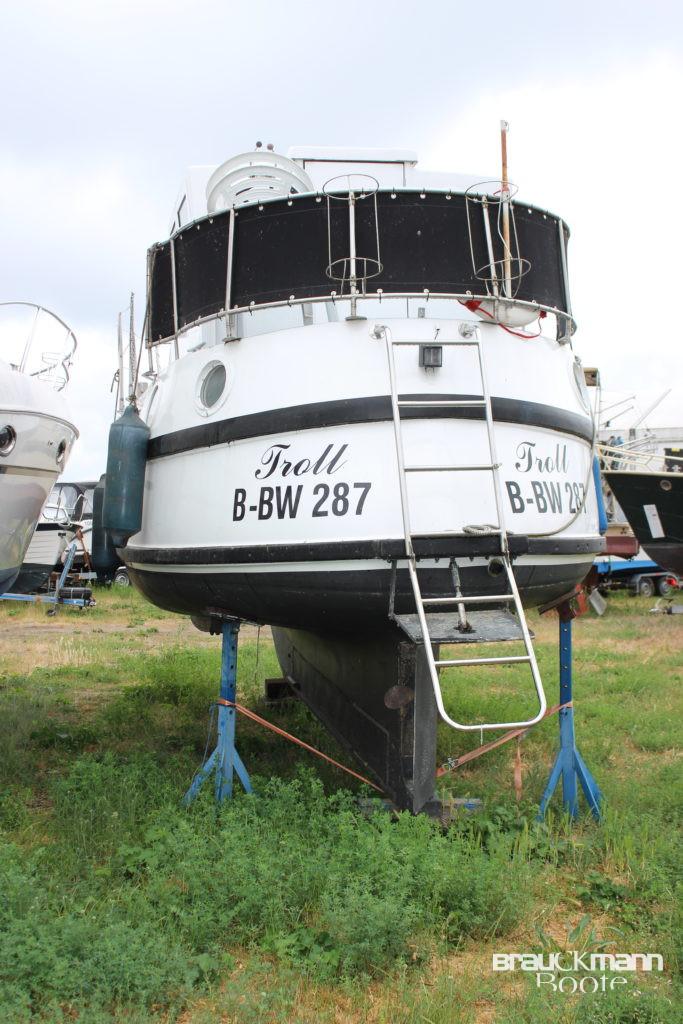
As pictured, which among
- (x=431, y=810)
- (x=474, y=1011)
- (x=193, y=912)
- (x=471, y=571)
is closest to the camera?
(x=474, y=1011)

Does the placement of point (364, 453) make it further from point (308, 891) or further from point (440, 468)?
point (308, 891)

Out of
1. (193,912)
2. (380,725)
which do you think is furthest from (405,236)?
(193,912)

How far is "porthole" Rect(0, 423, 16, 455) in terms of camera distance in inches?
218

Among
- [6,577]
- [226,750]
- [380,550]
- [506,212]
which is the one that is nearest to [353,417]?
[380,550]

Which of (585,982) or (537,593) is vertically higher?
(537,593)

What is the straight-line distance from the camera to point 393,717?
4.63m

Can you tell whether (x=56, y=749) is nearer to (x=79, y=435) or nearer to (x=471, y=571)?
(x=79, y=435)

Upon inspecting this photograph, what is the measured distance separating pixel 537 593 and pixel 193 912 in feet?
8.07

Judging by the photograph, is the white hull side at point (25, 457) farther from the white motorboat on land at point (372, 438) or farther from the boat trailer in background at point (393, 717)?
the boat trailer in background at point (393, 717)

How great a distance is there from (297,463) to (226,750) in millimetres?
1916

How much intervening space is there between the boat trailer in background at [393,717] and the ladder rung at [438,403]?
1.06 m

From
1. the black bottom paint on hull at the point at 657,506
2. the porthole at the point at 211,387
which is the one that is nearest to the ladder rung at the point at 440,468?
the porthole at the point at 211,387

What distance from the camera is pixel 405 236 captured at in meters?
4.59

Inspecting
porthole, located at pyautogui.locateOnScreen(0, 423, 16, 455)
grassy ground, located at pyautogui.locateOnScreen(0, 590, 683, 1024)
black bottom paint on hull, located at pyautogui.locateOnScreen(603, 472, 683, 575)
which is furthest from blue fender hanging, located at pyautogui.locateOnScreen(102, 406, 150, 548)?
black bottom paint on hull, located at pyautogui.locateOnScreen(603, 472, 683, 575)
